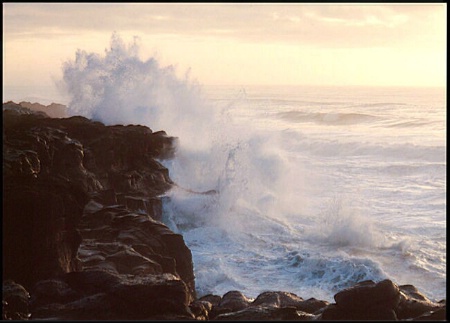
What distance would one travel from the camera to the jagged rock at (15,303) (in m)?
5.85

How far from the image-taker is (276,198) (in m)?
18.1

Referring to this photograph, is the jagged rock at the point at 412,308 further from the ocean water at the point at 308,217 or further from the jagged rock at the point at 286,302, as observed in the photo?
the ocean water at the point at 308,217

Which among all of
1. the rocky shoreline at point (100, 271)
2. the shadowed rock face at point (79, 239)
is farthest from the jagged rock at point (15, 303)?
the shadowed rock face at point (79, 239)

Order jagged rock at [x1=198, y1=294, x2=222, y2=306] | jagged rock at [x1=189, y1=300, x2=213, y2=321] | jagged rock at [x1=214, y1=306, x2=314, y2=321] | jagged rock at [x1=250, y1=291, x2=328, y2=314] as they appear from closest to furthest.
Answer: jagged rock at [x1=214, y1=306, x2=314, y2=321], jagged rock at [x1=189, y1=300, x2=213, y2=321], jagged rock at [x1=250, y1=291, x2=328, y2=314], jagged rock at [x1=198, y1=294, x2=222, y2=306]

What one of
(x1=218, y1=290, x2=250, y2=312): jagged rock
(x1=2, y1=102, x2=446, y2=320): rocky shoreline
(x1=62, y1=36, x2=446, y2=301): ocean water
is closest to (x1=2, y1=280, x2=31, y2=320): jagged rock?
(x1=2, y1=102, x2=446, y2=320): rocky shoreline

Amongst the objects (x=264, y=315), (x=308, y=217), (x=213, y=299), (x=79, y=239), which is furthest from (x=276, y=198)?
(x=264, y=315)

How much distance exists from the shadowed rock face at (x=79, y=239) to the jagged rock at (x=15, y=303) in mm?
110

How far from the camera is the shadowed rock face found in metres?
6.19

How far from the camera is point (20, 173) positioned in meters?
7.71

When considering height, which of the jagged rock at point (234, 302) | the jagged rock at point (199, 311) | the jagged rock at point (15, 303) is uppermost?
the jagged rock at point (15, 303)

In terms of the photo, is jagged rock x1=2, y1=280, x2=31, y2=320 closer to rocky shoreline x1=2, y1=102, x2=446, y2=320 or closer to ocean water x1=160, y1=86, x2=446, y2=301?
rocky shoreline x1=2, y1=102, x2=446, y2=320

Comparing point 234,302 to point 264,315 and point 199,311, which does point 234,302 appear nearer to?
point 199,311

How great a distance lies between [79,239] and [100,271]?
0.93 m

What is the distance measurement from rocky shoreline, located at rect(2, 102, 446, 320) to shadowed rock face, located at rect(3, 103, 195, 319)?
0.01 meters
